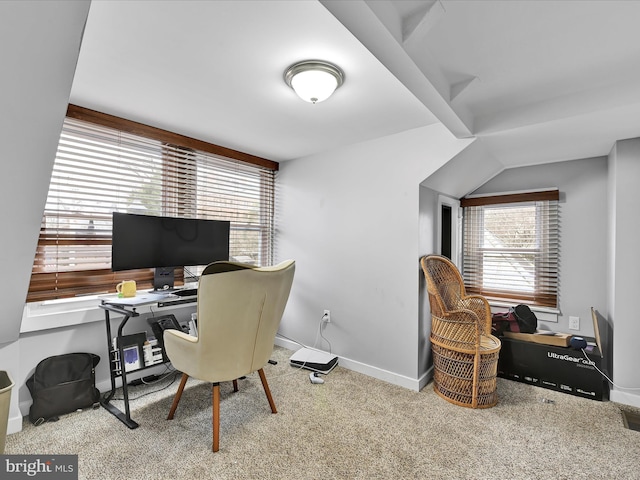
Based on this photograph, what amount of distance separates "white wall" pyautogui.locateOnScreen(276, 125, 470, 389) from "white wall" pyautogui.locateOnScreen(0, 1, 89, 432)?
2.26 metres

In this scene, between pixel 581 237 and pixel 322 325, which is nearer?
pixel 581 237

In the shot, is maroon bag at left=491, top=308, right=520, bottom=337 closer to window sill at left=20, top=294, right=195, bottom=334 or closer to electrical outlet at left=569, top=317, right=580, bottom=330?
electrical outlet at left=569, top=317, right=580, bottom=330

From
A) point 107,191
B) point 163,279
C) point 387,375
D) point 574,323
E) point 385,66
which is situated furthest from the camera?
point 574,323

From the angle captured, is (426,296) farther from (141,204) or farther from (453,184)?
(141,204)

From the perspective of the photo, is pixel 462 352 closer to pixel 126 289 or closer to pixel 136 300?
pixel 136 300

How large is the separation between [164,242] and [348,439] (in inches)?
→ 77.9

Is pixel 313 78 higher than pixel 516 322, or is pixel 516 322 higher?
pixel 313 78

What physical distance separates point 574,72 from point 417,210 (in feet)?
4.18

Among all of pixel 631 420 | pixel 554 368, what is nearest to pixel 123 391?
pixel 554 368

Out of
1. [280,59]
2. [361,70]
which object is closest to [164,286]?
[280,59]

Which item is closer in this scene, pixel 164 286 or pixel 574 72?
pixel 574 72

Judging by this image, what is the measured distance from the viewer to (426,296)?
9.04ft

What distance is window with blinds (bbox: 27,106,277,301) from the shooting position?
2.25 m

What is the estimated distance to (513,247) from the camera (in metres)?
3.26
